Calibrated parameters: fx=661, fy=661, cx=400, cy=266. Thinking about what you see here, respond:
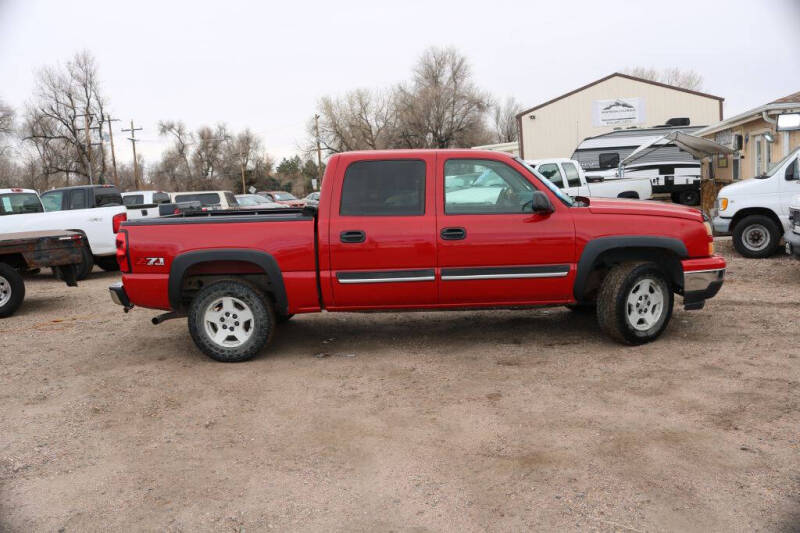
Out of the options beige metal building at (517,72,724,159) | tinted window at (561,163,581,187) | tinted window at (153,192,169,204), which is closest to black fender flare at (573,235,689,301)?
tinted window at (561,163,581,187)

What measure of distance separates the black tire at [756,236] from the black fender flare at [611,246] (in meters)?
6.36

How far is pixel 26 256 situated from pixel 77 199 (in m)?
4.77

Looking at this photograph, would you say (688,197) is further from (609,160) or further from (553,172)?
(553,172)

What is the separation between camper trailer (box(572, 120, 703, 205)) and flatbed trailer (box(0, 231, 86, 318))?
1574cm

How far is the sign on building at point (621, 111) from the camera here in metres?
37.2

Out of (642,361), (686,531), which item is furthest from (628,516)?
(642,361)

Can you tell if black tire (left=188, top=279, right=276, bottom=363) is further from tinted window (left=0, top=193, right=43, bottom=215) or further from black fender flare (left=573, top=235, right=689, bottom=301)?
tinted window (left=0, top=193, right=43, bottom=215)

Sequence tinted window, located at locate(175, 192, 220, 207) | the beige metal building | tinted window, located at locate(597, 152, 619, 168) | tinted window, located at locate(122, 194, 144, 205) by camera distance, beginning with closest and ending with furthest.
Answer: tinted window, located at locate(597, 152, 619, 168), tinted window, located at locate(175, 192, 220, 207), tinted window, located at locate(122, 194, 144, 205), the beige metal building

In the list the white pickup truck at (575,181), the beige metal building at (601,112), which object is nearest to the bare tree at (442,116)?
the beige metal building at (601,112)

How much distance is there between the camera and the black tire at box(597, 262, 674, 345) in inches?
233

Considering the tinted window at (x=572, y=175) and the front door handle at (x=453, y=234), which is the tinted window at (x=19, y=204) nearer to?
the front door handle at (x=453, y=234)

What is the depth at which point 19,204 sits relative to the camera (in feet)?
42.8

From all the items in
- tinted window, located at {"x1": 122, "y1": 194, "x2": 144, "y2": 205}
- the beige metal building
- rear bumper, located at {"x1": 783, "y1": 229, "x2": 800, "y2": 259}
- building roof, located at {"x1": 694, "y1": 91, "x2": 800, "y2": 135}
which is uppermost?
the beige metal building

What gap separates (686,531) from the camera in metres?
3.05
